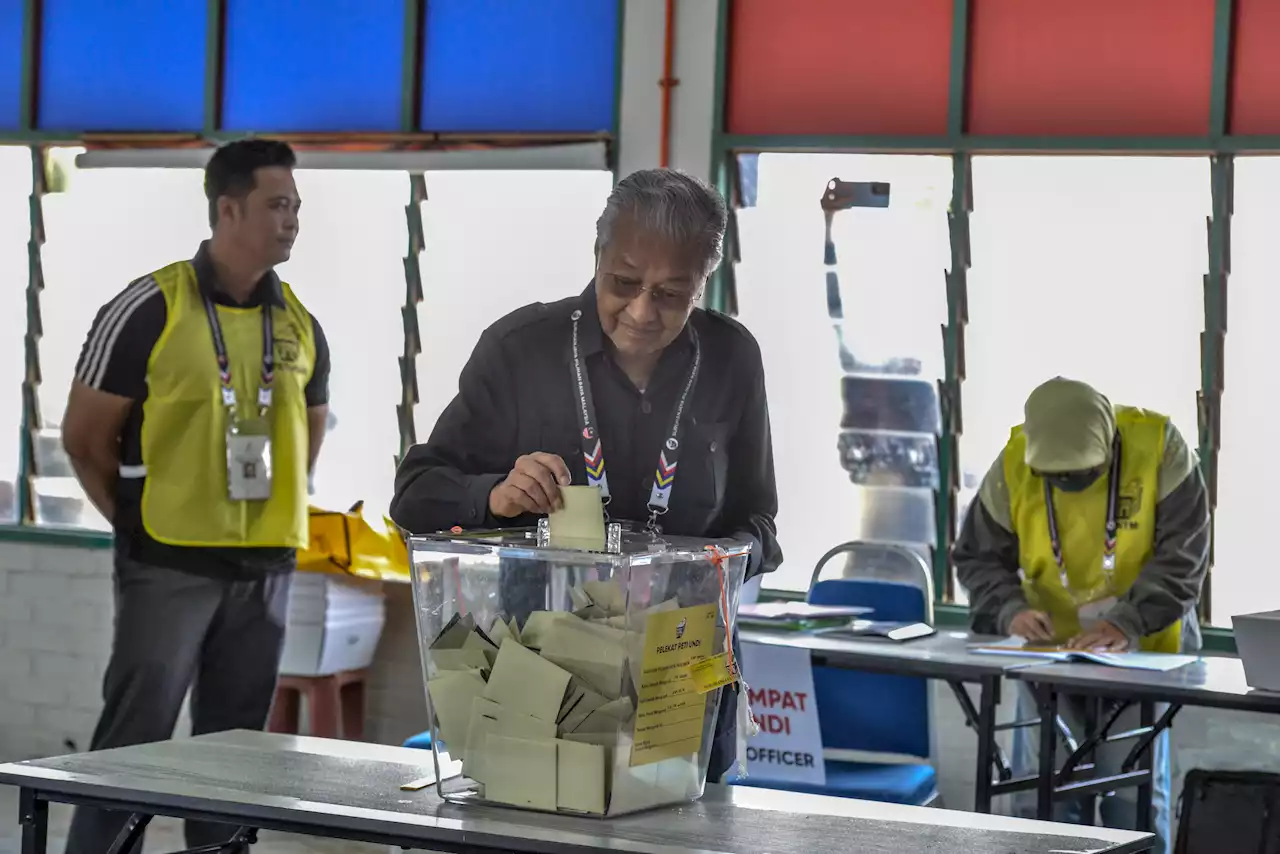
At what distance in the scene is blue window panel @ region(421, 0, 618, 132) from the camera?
18.6ft

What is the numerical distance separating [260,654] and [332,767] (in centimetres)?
167

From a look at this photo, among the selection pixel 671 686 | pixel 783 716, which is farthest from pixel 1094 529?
pixel 671 686

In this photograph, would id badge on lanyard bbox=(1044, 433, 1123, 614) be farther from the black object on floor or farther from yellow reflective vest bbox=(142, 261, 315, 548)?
yellow reflective vest bbox=(142, 261, 315, 548)

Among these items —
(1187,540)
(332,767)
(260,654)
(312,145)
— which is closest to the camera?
(332,767)

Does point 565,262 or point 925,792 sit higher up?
point 565,262

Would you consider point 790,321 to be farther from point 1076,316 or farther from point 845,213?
point 1076,316

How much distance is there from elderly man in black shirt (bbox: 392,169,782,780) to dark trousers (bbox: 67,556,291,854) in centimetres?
158

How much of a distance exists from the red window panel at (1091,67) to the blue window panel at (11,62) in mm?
3513

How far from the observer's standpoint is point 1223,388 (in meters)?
5.02

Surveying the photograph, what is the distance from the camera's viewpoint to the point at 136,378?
12.2ft

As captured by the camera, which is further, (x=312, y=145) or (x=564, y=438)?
(x=312, y=145)

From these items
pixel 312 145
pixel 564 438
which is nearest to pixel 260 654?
pixel 564 438

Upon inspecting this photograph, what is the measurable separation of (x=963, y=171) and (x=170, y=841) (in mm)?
3074

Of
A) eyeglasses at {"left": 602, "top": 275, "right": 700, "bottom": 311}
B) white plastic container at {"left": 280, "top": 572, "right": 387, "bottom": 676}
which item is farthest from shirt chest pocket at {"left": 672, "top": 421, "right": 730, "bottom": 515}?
white plastic container at {"left": 280, "top": 572, "right": 387, "bottom": 676}
